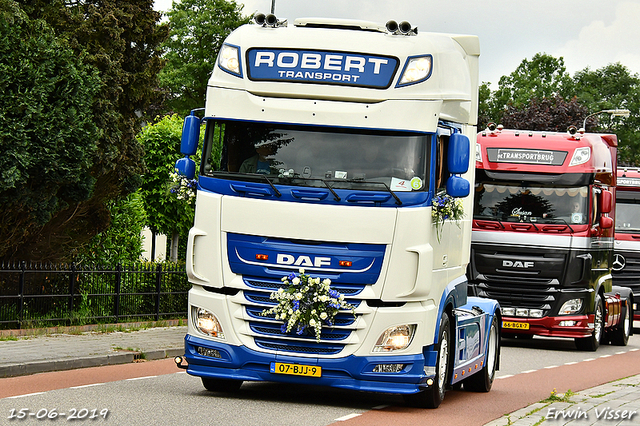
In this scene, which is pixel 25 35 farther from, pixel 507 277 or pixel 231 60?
pixel 507 277

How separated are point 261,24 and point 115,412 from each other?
4371mm

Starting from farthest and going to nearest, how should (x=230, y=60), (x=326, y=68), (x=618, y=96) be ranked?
1. (x=618, y=96)
2. (x=230, y=60)
3. (x=326, y=68)

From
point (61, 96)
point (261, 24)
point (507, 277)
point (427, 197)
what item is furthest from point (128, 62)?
point (427, 197)

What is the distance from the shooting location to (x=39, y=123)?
16.8 m

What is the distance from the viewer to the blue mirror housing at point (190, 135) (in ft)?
36.0

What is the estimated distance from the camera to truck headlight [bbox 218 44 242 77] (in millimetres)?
10867

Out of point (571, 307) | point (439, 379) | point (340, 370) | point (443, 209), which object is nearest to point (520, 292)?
point (571, 307)

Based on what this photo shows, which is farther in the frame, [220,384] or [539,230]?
[539,230]

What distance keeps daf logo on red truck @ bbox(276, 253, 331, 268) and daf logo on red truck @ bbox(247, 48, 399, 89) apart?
1836 mm

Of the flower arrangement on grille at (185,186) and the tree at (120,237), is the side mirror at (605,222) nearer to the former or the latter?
the tree at (120,237)

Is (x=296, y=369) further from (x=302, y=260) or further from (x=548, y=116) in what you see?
(x=548, y=116)

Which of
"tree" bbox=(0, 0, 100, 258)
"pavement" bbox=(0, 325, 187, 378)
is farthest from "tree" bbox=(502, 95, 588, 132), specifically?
"tree" bbox=(0, 0, 100, 258)

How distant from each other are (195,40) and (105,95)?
3801 centimetres

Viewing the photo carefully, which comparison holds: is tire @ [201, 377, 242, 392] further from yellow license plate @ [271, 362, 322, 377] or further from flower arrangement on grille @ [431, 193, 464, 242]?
flower arrangement on grille @ [431, 193, 464, 242]
